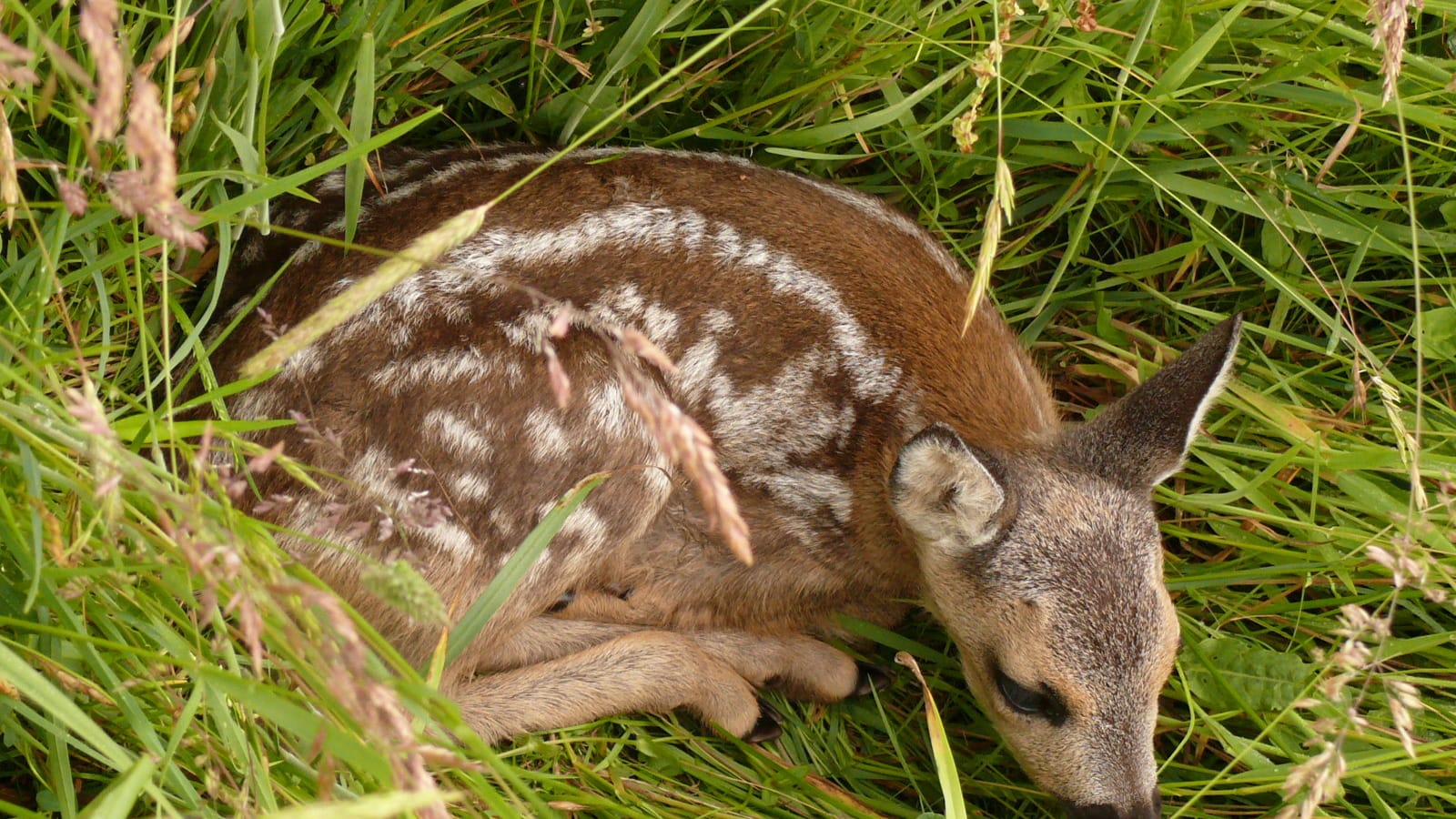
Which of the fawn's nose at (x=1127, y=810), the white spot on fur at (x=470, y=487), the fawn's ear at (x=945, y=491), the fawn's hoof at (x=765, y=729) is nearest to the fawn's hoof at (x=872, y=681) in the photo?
the fawn's hoof at (x=765, y=729)

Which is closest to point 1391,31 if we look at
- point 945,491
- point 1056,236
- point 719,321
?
point 945,491

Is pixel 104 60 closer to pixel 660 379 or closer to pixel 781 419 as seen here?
pixel 660 379

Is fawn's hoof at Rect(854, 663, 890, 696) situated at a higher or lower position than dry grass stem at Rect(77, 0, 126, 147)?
lower

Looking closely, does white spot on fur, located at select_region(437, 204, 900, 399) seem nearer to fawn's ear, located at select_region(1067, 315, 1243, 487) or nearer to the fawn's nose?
fawn's ear, located at select_region(1067, 315, 1243, 487)

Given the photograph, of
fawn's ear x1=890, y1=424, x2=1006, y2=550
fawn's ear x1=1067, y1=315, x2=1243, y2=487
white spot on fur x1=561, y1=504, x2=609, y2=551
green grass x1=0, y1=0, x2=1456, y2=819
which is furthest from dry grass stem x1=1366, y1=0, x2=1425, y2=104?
white spot on fur x1=561, y1=504, x2=609, y2=551

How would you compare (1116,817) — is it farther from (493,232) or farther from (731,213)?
(493,232)

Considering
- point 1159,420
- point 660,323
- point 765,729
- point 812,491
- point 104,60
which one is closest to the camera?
point 104,60

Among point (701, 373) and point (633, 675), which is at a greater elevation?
point (701, 373)

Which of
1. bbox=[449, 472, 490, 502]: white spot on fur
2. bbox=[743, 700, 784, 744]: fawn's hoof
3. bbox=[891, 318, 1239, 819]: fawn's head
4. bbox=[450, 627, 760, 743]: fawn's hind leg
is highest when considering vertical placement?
bbox=[449, 472, 490, 502]: white spot on fur
